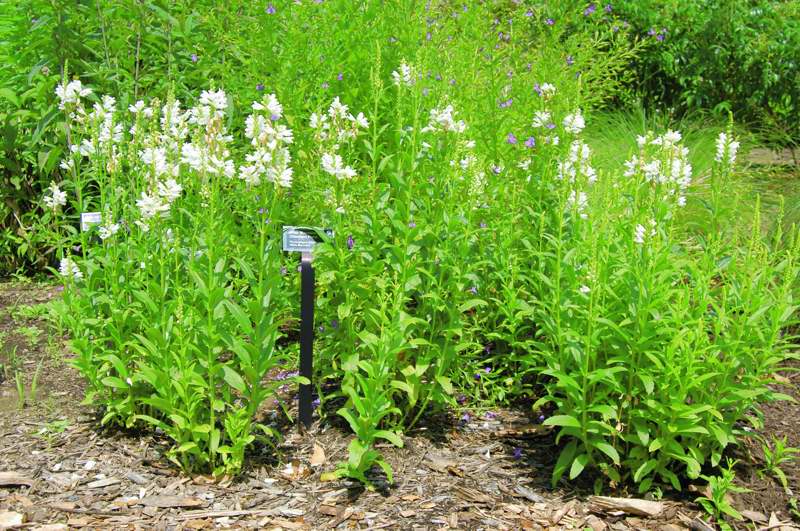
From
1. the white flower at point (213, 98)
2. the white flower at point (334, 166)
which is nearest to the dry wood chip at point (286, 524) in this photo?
the white flower at point (334, 166)

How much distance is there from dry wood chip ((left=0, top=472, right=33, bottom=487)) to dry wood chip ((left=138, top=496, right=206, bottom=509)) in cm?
48

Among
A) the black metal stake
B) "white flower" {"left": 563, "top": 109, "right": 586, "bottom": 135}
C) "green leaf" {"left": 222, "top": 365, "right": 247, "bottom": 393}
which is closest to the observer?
"green leaf" {"left": 222, "top": 365, "right": 247, "bottom": 393}

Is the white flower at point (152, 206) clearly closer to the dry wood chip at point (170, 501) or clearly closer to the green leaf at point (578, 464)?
the dry wood chip at point (170, 501)

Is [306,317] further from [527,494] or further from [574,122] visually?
[574,122]

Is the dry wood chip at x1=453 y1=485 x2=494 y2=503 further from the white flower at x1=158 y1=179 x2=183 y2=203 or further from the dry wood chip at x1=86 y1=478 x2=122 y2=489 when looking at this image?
the white flower at x1=158 y1=179 x2=183 y2=203

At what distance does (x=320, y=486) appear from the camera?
319 cm

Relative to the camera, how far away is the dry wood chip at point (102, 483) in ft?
10.4

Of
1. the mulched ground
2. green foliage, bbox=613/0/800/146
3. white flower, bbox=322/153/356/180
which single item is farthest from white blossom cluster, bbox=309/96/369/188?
green foliage, bbox=613/0/800/146

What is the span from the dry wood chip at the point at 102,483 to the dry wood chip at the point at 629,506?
1.86 metres

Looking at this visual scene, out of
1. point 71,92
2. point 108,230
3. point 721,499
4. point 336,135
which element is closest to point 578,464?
point 721,499

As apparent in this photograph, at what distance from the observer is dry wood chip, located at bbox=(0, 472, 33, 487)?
10.3ft

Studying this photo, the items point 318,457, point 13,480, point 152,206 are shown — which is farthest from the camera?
point 318,457

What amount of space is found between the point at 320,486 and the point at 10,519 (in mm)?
1124

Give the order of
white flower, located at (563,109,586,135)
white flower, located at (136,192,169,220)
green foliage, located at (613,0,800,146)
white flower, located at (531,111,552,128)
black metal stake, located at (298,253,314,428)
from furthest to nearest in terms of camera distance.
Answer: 1. green foliage, located at (613,0,800,146)
2. white flower, located at (531,111,552,128)
3. white flower, located at (563,109,586,135)
4. black metal stake, located at (298,253,314,428)
5. white flower, located at (136,192,169,220)
